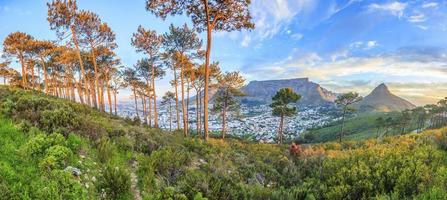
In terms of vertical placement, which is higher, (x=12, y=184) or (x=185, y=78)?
(x=185, y=78)

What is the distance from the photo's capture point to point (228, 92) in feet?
122

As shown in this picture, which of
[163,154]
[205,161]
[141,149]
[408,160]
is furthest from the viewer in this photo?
[205,161]

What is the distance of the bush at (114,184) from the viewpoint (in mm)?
5484

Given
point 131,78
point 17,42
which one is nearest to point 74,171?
point 131,78

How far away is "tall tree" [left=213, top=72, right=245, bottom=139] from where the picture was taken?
35.0 metres

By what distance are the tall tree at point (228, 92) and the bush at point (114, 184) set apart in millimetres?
29006

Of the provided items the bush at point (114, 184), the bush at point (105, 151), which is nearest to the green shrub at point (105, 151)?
the bush at point (105, 151)

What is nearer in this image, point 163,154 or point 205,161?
point 163,154

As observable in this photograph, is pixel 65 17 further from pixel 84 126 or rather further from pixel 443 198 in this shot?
pixel 443 198

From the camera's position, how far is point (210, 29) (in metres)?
16.4

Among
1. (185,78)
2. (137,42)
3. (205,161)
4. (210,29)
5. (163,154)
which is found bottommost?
(205,161)

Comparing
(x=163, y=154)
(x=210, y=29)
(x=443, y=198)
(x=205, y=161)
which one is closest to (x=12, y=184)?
(x=163, y=154)

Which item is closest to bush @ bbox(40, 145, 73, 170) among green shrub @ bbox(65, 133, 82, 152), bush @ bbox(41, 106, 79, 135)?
green shrub @ bbox(65, 133, 82, 152)

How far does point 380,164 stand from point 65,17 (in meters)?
29.9
